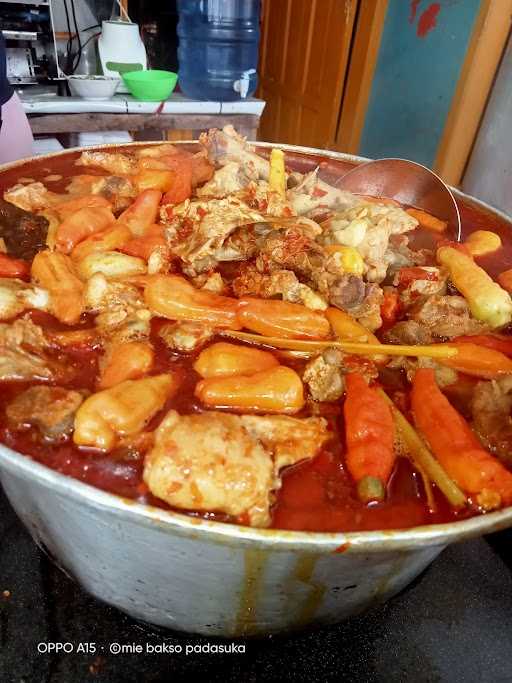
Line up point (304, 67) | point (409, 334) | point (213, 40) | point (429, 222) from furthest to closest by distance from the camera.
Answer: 1. point (304, 67)
2. point (213, 40)
3. point (429, 222)
4. point (409, 334)

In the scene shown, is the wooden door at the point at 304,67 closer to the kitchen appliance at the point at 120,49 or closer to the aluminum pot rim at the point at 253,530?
the kitchen appliance at the point at 120,49

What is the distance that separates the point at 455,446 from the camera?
4.55 ft

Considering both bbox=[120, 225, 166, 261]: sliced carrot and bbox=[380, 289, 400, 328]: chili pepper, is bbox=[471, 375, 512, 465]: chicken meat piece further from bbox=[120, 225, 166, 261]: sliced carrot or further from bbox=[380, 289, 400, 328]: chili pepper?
bbox=[120, 225, 166, 261]: sliced carrot

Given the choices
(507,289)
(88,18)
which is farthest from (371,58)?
(507,289)

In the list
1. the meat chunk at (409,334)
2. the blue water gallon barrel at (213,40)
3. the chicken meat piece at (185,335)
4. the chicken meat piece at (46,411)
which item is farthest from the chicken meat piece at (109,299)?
the blue water gallon barrel at (213,40)

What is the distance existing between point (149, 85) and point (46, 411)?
162 inches

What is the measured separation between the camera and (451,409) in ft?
4.91

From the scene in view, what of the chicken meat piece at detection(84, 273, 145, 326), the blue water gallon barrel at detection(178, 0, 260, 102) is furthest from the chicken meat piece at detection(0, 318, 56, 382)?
the blue water gallon barrel at detection(178, 0, 260, 102)

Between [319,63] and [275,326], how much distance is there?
571 cm

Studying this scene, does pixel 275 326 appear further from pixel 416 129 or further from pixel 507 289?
pixel 416 129

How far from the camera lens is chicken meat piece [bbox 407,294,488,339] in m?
1.87

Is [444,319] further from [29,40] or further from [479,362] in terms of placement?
[29,40]

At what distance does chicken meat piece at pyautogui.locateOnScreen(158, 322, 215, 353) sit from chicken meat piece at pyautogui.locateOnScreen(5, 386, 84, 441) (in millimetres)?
361

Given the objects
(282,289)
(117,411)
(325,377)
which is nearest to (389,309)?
(282,289)
